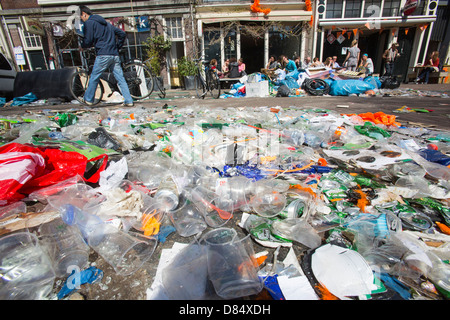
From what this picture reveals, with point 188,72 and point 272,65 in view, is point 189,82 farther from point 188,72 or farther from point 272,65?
point 272,65

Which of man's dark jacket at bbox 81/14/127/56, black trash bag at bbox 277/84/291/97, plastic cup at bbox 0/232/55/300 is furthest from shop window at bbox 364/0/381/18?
plastic cup at bbox 0/232/55/300

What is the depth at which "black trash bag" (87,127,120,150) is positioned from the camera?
92.0 inches

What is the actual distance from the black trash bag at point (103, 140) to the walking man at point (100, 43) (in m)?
3.10

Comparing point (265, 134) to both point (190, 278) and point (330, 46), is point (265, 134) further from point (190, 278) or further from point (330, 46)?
point (330, 46)

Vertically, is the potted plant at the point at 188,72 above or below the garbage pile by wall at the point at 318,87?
above

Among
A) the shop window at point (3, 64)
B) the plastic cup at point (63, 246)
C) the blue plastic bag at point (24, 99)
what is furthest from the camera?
the shop window at point (3, 64)

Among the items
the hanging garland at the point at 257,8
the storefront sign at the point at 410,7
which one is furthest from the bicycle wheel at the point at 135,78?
the storefront sign at the point at 410,7

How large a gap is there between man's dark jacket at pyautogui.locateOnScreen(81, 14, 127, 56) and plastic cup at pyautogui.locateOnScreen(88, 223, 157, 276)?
483 cm

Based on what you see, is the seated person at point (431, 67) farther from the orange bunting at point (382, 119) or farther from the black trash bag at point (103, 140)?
the black trash bag at point (103, 140)

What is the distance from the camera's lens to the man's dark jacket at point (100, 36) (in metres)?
4.42

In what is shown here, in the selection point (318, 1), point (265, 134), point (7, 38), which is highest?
point (318, 1)

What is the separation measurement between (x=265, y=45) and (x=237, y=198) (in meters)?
14.1

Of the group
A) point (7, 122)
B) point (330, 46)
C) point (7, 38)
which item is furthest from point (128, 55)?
point (330, 46)
